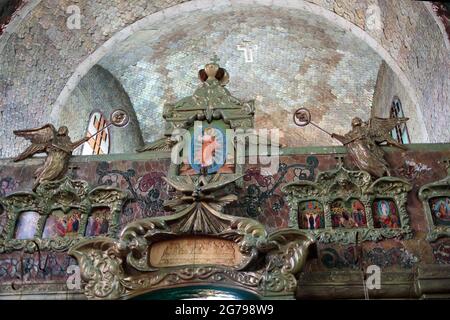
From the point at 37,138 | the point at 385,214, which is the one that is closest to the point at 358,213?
the point at 385,214

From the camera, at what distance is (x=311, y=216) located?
7.53 metres

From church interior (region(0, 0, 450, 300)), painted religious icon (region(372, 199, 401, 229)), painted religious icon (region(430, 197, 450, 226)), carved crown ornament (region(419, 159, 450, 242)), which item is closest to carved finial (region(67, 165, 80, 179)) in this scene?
church interior (region(0, 0, 450, 300))

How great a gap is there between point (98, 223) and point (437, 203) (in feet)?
14.9

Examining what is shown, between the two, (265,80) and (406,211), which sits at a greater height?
(265,80)

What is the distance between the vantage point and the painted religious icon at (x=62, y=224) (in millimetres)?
7664

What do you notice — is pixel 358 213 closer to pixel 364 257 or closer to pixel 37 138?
pixel 364 257

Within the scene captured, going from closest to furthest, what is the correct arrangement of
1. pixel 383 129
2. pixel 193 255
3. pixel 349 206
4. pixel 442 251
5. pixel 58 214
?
1. pixel 193 255
2. pixel 442 251
3. pixel 349 206
4. pixel 58 214
5. pixel 383 129

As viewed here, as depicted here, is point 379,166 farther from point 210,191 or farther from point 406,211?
point 210,191

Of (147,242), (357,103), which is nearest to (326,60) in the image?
(357,103)

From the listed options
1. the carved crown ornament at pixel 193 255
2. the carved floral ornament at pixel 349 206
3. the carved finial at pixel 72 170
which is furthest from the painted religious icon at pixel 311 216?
the carved finial at pixel 72 170

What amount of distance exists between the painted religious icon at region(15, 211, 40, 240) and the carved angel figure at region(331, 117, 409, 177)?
14.4 feet

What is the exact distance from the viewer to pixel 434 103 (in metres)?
9.59

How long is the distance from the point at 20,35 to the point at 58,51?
933 mm

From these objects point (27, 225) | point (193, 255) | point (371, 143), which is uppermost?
point (371, 143)
